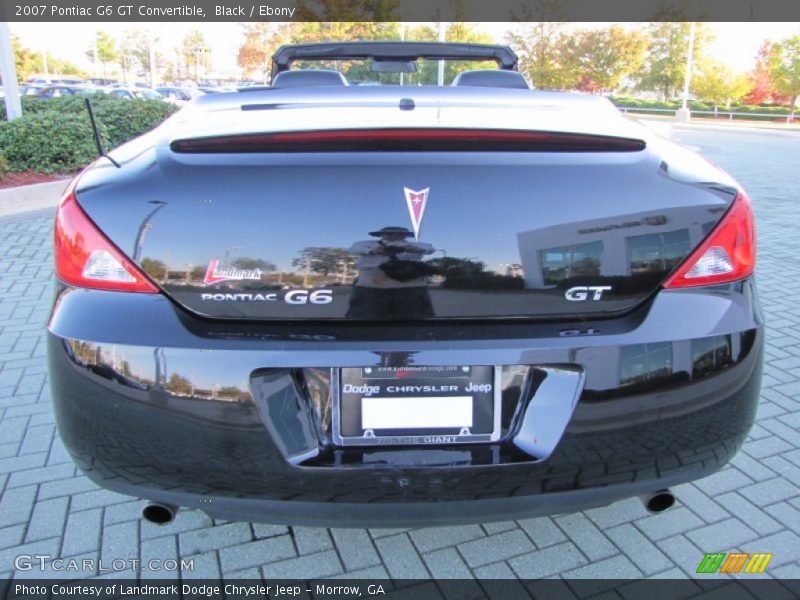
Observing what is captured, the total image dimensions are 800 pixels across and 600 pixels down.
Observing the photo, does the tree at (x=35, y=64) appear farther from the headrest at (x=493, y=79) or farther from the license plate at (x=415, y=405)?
the license plate at (x=415, y=405)

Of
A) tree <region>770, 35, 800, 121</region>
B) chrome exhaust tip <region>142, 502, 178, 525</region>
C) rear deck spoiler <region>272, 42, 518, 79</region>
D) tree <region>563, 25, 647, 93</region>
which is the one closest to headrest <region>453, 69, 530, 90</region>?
rear deck spoiler <region>272, 42, 518, 79</region>

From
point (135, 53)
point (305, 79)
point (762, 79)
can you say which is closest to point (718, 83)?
point (762, 79)

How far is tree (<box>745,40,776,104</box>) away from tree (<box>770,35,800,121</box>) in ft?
9.28

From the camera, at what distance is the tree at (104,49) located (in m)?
63.2

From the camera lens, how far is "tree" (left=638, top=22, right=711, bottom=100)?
135 ft

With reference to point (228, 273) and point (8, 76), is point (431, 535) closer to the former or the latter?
point (228, 273)

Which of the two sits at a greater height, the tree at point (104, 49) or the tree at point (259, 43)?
the tree at point (104, 49)

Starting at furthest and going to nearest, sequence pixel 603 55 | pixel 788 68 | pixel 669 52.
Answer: pixel 669 52, pixel 788 68, pixel 603 55

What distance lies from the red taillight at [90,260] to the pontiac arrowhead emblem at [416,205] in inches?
25.9

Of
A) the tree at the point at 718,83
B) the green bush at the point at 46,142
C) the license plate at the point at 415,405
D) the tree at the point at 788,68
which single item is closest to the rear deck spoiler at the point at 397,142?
the license plate at the point at 415,405

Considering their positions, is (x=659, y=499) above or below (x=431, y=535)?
above

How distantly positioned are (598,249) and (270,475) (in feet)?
3.24

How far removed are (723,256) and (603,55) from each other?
130 feet

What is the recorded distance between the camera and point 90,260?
1.65m
